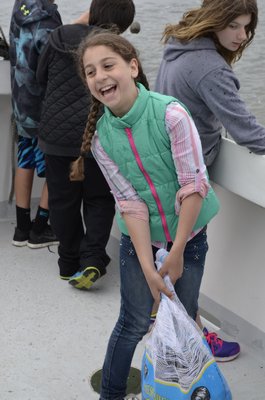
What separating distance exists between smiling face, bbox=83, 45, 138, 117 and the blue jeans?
1.24 ft

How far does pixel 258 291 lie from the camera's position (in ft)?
8.34

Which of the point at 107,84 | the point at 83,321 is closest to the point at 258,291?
the point at 83,321

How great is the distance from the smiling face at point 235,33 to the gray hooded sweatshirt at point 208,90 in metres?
0.03

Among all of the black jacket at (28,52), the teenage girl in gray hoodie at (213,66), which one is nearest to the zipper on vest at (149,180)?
the teenage girl in gray hoodie at (213,66)

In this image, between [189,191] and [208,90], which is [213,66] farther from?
[189,191]

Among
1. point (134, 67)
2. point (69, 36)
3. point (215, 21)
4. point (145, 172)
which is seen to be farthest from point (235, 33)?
point (69, 36)

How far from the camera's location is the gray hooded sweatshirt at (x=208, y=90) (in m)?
2.15

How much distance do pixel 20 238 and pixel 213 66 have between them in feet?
4.86

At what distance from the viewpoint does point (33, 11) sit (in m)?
3.00

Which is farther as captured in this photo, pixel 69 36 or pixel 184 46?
pixel 69 36

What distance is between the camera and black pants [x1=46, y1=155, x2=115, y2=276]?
2912mm

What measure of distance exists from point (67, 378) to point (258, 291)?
652 millimetres

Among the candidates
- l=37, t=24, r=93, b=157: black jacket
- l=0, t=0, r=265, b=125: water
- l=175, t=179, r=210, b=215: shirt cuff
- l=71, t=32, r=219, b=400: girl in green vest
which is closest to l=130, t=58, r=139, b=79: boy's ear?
l=71, t=32, r=219, b=400: girl in green vest

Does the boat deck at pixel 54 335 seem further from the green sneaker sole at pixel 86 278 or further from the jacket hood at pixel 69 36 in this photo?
the jacket hood at pixel 69 36
